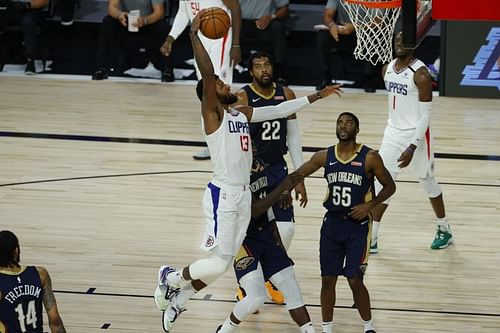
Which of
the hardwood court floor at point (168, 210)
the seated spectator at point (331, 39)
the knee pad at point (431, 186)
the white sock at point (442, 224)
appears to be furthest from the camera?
the seated spectator at point (331, 39)

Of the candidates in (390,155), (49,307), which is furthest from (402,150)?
(49,307)

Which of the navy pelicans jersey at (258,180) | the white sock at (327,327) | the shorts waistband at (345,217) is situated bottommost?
the white sock at (327,327)

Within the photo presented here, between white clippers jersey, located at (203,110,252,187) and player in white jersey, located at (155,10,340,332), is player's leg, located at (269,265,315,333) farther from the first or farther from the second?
white clippers jersey, located at (203,110,252,187)

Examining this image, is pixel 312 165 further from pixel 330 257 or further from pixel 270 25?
pixel 270 25

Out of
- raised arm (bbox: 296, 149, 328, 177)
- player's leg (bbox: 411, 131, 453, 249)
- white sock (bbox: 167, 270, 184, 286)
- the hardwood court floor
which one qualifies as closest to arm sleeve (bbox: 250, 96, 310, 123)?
raised arm (bbox: 296, 149, 328, 177)

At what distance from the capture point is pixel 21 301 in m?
6.07

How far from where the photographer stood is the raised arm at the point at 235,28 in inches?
442

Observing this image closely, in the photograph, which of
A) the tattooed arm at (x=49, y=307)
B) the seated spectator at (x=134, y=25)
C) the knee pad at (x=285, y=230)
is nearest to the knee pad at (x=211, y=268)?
the knee pad at (x=285, y=230)

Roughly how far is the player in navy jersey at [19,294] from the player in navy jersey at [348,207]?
1.99 m

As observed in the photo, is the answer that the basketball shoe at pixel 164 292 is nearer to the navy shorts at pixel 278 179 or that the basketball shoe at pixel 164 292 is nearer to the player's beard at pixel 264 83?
the navy shorts at pixel 278 179

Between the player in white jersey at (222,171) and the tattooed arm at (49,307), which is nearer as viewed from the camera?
the tattooed arm at (49,307)

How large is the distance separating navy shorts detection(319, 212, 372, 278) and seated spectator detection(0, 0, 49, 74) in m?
9.06

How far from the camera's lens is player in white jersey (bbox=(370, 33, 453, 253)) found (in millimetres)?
8781

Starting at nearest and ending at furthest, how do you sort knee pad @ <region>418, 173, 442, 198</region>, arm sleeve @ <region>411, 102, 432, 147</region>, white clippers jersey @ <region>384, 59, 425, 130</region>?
arm sleeve @ <region>411, 102, 432, 147</region>, white clippers jersey @ <region>384, 59, 425, 130</region>, knee pad @ <region>418, 173, 442, 198</region>
